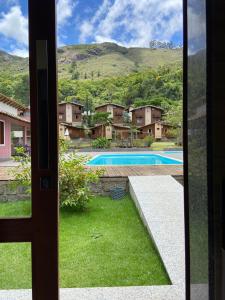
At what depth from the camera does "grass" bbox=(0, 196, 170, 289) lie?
1.50m

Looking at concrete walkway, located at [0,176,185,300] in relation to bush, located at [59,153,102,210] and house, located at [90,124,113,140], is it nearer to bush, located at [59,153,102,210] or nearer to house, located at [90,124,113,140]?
bush, located at [59,153,102,210]

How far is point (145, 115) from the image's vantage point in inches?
116

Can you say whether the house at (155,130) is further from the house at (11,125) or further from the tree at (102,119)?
the house at (11,125)

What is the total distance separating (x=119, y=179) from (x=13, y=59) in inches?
152

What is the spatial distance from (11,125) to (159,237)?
235 centimetres

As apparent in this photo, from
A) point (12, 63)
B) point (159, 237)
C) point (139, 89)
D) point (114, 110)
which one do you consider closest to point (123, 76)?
point (139, 89)

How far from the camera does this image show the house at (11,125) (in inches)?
55.9

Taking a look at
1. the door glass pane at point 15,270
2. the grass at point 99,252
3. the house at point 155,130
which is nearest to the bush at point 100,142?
the house at point 155,130

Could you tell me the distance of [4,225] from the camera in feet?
4.63

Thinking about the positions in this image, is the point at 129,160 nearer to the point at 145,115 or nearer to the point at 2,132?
the point at 145,115

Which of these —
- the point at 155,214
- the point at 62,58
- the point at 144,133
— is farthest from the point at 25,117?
the point at 155,214

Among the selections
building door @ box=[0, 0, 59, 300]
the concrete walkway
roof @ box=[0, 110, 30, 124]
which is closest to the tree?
the concrete walkway

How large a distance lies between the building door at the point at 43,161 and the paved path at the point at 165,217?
3.48ft

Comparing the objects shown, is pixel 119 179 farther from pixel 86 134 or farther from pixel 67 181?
pixel 86 134
